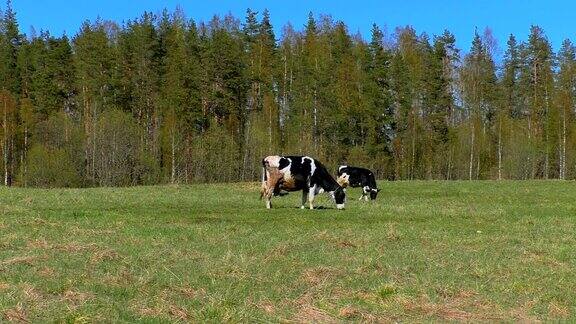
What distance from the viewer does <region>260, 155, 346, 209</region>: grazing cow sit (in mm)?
25688

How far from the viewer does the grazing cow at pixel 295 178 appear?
25688mm

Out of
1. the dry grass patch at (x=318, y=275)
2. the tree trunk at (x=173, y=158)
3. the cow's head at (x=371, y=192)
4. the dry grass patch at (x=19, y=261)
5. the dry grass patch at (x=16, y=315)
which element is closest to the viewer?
the dry grass patch at (x=16, y=315)

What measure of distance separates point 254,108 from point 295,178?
4843 centimetres

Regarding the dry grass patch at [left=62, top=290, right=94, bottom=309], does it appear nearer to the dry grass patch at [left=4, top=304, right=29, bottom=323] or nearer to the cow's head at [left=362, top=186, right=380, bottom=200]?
the dry grass patch at [left=4, top=304, right=29, bottom=323]

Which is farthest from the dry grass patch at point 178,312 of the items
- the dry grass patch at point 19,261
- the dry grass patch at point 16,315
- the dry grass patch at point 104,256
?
the dry grass patch at point 19,261

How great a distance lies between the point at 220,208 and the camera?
83.1 feet

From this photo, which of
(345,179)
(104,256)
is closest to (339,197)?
(345,179)

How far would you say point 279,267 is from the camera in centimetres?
1168

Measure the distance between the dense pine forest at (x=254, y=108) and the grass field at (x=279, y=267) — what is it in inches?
1816

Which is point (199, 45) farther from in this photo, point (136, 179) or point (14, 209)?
point (14, 209)

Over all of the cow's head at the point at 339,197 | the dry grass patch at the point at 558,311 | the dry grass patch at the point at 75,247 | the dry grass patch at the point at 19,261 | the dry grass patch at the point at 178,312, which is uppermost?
the cow's head at the point at 339,197

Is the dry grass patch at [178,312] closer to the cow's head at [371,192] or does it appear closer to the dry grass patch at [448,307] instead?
the dry grass patch at [448,307]

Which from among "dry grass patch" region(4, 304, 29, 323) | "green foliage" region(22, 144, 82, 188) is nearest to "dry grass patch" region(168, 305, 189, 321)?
"dry grass patch" region(4, 304, 29, 323)

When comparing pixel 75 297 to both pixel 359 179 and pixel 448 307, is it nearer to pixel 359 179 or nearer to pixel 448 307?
pixel 448 307
